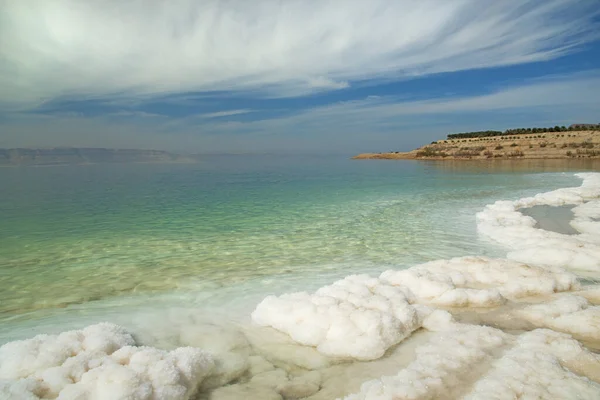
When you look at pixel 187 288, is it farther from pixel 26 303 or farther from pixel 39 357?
pixel 39 357

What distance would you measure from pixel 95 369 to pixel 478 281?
648 centimetres

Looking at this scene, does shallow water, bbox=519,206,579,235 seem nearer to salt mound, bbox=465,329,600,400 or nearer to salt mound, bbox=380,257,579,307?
salt mound, bbox=380,257,579,307

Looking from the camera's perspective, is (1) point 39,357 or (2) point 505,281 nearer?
(1) point 39,357

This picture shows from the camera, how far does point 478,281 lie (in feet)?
23.8

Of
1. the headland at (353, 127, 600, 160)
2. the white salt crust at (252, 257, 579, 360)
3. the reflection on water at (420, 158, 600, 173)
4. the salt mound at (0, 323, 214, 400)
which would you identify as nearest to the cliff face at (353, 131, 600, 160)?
the headland at (353, 127, 600, 160)

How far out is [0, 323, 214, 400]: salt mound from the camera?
12.4 feet

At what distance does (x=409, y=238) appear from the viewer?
11.9m

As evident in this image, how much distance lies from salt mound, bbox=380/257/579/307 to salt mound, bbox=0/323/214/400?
3938 millimetres

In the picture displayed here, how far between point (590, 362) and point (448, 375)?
1673 millimetres

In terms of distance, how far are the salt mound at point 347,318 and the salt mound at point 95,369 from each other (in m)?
1.44

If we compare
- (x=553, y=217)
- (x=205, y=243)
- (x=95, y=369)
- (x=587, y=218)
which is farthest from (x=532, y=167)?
(x=95, y=369)

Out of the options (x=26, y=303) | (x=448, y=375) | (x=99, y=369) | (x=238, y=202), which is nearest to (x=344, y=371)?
(x=448, y=375)

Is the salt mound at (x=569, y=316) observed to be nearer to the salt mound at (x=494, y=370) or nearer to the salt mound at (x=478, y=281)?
the salt mound at (x=494, y=370)

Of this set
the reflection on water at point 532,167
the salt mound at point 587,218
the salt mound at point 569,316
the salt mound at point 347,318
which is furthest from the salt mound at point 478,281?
the reflection on water at point 532,167
